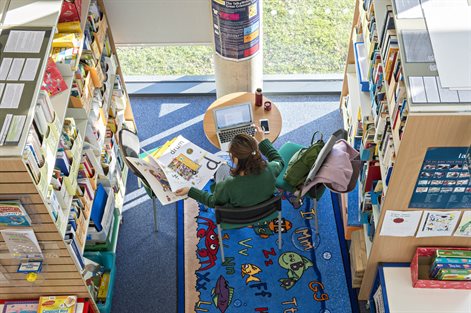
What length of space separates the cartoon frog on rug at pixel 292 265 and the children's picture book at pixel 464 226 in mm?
1460

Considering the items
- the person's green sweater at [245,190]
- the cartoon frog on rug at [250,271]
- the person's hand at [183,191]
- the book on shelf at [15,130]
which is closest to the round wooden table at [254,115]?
the person's hand at [183,191]

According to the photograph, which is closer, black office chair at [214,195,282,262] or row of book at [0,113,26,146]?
row of book at [0,113,26,146]

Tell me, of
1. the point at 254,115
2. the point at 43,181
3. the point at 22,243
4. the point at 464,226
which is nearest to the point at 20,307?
the point at 22,243

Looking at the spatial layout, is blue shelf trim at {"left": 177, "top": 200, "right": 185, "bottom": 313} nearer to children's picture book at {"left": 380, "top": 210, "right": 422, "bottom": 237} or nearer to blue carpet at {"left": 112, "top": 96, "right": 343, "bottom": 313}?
blue carpet at {"left": 112, "top": 96, "right": 343, "bottom": 313}

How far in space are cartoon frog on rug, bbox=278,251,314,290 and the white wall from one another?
219 centimetres

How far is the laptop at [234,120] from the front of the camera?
493 centimetres

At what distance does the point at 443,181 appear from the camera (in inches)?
132

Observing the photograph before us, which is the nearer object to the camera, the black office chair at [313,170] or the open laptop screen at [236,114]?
the black office chair at [313,170]

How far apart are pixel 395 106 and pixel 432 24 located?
1.69 ft

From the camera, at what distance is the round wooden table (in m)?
4.95

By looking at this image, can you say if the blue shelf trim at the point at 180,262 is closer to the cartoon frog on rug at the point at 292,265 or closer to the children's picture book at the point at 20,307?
the cartoon frog on rug at the point at 292,265

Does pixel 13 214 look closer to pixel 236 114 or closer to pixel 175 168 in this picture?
pixel 175 168

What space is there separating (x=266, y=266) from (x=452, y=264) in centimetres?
161

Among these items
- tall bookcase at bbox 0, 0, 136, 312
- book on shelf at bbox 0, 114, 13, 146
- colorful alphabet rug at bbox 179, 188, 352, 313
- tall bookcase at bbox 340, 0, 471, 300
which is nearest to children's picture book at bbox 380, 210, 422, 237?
tall bookcase at bbox 340, 0, 471, 300
